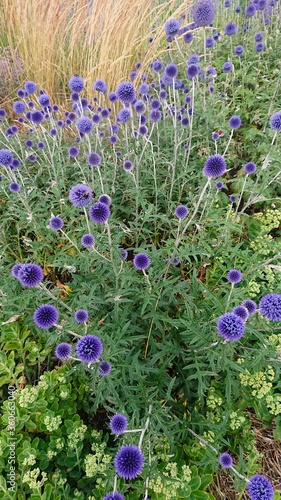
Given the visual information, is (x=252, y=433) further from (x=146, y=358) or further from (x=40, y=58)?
(x=40, y=58)

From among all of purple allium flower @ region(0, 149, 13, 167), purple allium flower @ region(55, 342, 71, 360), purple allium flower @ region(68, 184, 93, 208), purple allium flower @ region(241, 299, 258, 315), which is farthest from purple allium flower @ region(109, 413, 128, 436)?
purple allium flower @ region(0, 149, 13, 167)

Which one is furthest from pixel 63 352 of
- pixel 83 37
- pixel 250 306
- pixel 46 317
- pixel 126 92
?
pixel 83 37

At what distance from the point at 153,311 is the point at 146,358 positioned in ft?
0.88

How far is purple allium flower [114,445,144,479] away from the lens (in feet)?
4.41

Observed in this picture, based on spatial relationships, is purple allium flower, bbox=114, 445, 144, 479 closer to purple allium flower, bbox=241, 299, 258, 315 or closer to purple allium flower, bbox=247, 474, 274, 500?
purple allium flower, bbox=247, 474, 274, 500

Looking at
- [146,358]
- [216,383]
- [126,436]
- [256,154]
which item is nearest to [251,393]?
[216,383]

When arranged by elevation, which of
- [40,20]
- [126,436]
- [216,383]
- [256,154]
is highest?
[40,20]

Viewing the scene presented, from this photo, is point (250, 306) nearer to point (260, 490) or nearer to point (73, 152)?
point (260, 490)

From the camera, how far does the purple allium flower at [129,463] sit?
4.41 ft

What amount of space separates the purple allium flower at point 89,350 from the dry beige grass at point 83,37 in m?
3.75

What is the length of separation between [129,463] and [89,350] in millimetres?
436

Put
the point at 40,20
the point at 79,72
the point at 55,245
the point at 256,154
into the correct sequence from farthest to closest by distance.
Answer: the point at 79,72
the point at 40,20
the point at 256,154
the point at 55,245

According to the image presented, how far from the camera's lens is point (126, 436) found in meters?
1.54

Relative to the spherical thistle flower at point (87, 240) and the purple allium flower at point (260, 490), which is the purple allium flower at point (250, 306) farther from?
the spherical thistle flower at point (87, 240)
